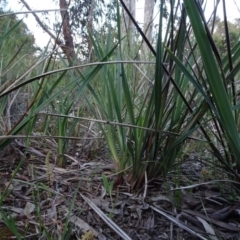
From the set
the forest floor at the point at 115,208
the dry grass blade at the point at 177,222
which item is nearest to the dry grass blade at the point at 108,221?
the forest floor at the point at 115,208

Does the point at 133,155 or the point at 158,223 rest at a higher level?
the point at 133,155

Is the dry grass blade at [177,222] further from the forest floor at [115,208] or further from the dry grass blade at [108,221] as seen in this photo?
the dry grass blade at [108,221]

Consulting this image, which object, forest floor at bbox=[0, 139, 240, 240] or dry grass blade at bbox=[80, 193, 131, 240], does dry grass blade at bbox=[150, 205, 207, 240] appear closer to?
forest floor at bbox=[0, 139, 240, 240]

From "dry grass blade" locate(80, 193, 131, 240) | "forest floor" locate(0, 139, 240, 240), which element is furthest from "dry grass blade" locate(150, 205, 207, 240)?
"dry grass blade" locate(80, 193, 131, 240)

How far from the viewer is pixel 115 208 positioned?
0.77 meters

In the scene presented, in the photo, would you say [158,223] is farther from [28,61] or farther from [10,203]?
[28,61]

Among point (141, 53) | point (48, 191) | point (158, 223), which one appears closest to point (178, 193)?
point (158, 223)

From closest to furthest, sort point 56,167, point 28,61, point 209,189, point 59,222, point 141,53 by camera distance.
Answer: point 59,222
point 209,189
point 56,167
point 141,53
point 28,61

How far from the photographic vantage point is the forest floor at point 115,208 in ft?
2.15

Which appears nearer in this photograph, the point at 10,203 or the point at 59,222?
the point at 59,222

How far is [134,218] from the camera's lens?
2.40 feet

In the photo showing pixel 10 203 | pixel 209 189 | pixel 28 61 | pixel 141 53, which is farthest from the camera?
pixel 28 61

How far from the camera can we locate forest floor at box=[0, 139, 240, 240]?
2.15ft

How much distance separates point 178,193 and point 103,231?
0.63 ft
